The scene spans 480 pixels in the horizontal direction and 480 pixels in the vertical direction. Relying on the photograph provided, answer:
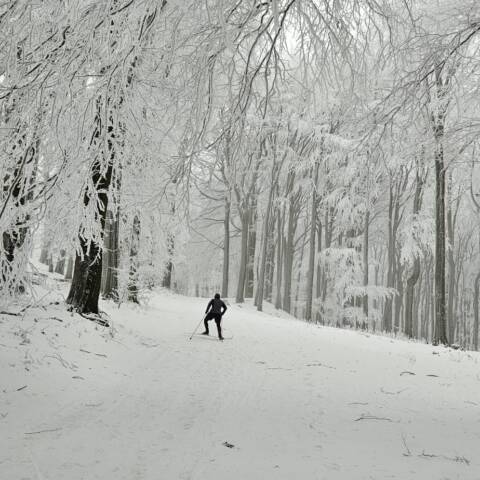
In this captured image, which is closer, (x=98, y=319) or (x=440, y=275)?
(x=98, y=319)

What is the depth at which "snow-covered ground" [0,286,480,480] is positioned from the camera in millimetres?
3512

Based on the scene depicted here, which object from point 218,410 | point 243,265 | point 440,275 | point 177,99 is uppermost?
point 177,99

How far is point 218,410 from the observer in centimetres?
511

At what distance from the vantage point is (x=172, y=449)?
3.83m

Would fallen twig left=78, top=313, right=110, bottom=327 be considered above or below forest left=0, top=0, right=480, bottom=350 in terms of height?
below

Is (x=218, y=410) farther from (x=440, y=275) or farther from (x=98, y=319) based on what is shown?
(x=440, y=275)

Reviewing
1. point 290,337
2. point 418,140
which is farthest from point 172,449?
point 290,337

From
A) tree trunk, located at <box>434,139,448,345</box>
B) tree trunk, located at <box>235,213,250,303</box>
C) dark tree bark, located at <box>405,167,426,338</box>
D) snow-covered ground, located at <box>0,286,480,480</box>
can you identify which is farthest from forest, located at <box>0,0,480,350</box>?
tree trunk, located at <box>235,213,250,303</box>

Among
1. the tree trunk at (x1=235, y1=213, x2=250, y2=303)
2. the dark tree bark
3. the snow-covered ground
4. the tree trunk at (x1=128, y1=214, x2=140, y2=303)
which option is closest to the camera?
the snow-covered ground

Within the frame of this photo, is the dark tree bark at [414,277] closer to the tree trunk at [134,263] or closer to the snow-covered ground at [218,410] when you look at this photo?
the snow-covered ground at [218,410]

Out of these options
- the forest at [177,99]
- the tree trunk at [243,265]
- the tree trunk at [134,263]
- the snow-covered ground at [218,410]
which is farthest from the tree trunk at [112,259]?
the tree trunk at [243,265]

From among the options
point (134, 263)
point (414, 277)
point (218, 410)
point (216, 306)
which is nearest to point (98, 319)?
point (216, 306)

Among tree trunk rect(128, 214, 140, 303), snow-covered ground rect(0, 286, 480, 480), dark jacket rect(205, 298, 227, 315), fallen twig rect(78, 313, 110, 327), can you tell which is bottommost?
snow-covered ground rect(0, 286, 480, 480)

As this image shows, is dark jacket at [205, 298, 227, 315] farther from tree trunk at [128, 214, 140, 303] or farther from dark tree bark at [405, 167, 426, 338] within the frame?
dark tree bark at [405, 167, 426, 338]
